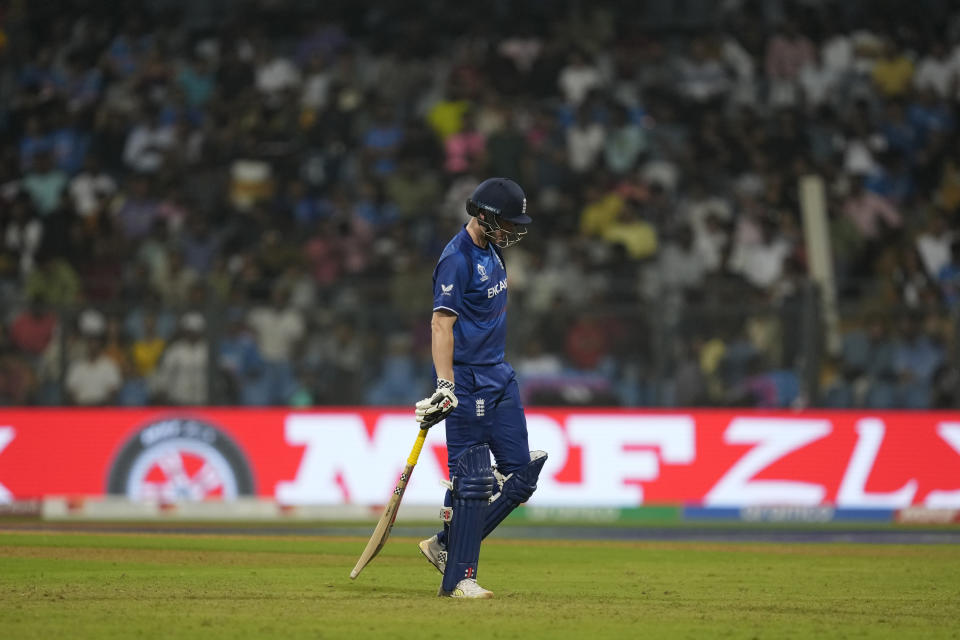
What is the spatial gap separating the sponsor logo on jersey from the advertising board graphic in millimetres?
8343

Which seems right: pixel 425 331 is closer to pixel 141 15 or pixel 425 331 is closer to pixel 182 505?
pixel 182 505

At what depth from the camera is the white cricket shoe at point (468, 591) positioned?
9297 millimetres

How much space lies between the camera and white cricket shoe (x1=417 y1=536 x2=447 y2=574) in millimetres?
9641

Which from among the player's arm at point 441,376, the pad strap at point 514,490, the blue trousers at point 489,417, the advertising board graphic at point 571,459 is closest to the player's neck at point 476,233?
the player's arm at point 441,376

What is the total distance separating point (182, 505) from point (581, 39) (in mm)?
10118

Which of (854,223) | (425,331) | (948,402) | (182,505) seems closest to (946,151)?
(854,223)

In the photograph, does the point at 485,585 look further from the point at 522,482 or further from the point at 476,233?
the point at 476,233

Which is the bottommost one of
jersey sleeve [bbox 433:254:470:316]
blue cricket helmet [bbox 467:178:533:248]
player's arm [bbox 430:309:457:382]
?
player's arm [bbox 430:309:457:382]

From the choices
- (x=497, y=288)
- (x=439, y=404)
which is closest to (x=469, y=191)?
(x=497, y=288)

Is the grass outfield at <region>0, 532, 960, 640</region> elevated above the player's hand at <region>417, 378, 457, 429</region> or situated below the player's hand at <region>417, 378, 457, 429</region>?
below

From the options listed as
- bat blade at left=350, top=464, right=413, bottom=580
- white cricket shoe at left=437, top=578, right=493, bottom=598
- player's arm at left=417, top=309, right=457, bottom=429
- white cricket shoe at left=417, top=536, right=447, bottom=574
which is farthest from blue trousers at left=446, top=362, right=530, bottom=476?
white cricket shoe at left=437, top=578, right=493, bottom=598

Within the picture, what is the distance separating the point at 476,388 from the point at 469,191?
40.4 feet

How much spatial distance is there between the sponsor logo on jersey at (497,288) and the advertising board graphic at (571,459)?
834 cm

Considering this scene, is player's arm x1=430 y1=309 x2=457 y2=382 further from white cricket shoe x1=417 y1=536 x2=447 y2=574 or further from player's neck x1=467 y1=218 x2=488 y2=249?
white cricket shoe x1=417 y1=536 x2=447 y2=574
